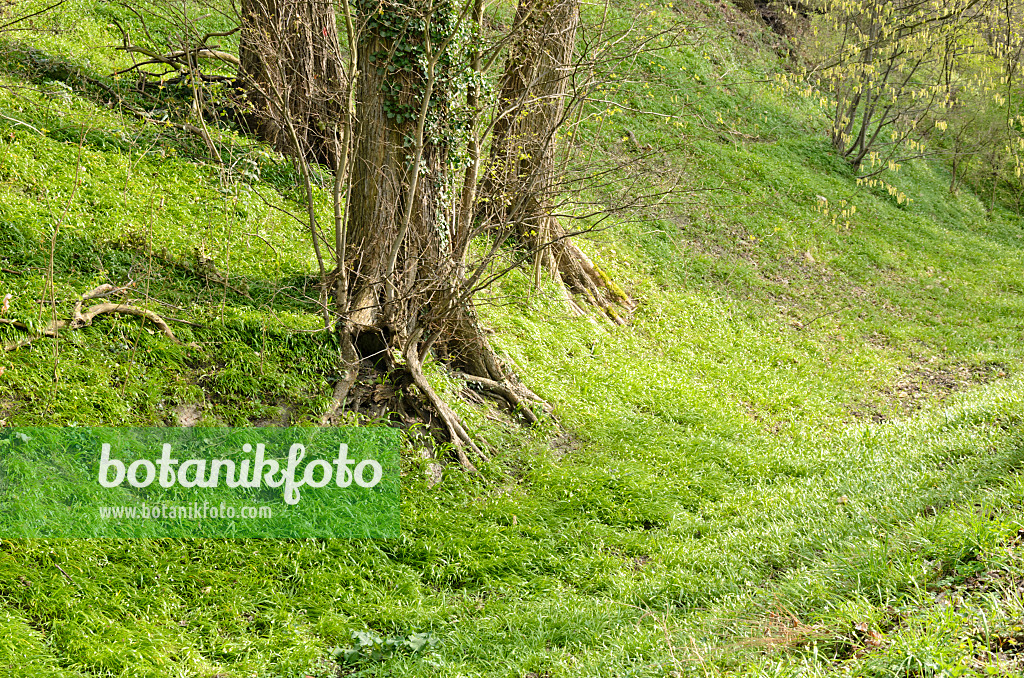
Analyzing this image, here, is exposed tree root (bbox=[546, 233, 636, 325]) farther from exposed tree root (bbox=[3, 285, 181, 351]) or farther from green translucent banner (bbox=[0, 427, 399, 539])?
exposed tree root (bbox=[3, 285, 181, 351])

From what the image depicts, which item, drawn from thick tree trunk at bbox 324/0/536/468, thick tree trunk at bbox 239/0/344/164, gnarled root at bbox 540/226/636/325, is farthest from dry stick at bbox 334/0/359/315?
gnarled root at bbox 540/226/636/325

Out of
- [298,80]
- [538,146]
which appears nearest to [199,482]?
[538,146]

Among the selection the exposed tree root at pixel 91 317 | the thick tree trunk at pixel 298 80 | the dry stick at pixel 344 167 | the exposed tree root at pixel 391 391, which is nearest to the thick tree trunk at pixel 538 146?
the dry stick at pixel 344 167

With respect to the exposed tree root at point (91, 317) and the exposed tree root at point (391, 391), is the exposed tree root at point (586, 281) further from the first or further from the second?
the exposed tree root at point (91, 317)

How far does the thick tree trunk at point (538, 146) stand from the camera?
729 centimetres

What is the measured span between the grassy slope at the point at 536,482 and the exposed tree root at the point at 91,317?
0.31 feet

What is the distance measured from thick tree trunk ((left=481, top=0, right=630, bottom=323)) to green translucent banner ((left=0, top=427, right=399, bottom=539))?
97.7 inches

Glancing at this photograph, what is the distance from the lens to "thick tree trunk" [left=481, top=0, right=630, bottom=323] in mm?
7293

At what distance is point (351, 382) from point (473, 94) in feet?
9.39

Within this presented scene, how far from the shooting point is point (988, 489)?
16.0ft

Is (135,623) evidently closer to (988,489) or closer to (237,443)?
(237,443)

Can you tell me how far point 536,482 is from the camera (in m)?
6.59

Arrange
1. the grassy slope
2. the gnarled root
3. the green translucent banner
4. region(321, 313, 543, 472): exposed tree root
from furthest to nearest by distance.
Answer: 1. the gnarled root
2. region(321, 313, 543, 472): exposed tree root
3. the green translucent banner
4. the grassy slope

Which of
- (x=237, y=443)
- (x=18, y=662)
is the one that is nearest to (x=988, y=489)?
(x=237, y=443)
